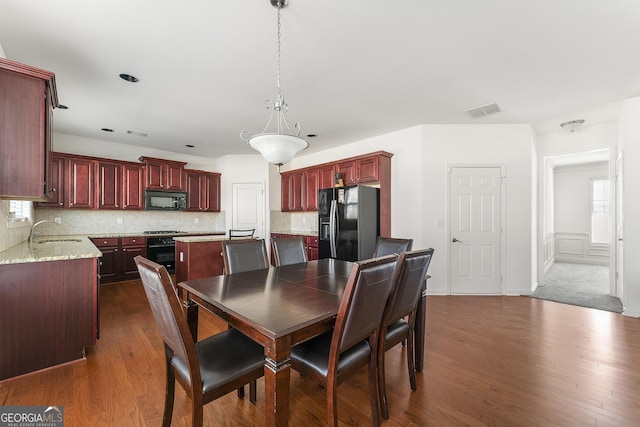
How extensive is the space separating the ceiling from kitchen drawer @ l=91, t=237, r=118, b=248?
6.44 feet

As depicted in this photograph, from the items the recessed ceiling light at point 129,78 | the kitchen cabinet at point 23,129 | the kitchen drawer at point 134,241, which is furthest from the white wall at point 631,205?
the kitchen drawer at point 134,241

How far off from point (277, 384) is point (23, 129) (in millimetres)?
2578

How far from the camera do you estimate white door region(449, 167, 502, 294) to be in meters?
4.31

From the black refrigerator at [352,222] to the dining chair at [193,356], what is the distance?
286cm

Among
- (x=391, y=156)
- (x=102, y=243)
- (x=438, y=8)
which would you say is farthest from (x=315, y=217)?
(x=438, y=8)

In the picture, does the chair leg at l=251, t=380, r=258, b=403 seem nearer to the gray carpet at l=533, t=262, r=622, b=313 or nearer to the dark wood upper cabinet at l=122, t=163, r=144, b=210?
the gray carpet at l=533, t=262, r=622, b=313

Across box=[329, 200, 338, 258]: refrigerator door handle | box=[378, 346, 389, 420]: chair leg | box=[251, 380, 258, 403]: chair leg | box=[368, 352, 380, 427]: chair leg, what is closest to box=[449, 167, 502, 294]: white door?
box=[329, 200, 338, 258]: refrigerator door handle

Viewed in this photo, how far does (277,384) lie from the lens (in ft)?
3.91

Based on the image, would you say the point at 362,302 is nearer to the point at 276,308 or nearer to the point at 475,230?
the point at 276,308

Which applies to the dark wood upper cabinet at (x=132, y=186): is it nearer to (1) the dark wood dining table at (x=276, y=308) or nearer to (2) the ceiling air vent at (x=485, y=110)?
(1) the dark wood dining table at (x=276, y=308)

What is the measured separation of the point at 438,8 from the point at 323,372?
2422 mm

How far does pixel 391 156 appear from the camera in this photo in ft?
15.4

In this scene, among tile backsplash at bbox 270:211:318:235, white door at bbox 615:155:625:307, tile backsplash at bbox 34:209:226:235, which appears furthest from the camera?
tile backsplash at bbox 270:211:318:235

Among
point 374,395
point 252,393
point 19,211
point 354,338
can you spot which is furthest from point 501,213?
point 19,211
